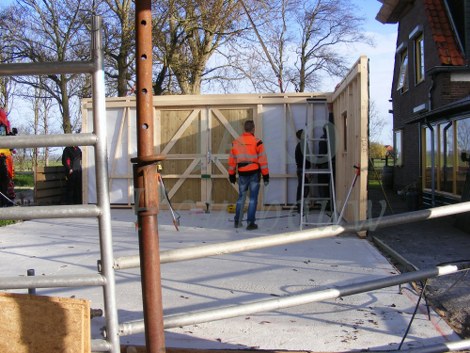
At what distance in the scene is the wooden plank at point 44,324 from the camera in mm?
2346

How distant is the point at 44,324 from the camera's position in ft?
7.84

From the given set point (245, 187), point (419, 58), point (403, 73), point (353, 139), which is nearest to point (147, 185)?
point (353, 139)

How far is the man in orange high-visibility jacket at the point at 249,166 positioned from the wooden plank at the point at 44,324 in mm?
6726

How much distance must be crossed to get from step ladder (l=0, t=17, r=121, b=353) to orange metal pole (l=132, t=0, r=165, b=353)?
159 mm

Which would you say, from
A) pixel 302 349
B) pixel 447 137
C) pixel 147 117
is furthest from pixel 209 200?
pixel 147 117

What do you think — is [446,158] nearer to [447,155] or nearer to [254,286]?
[447,155]

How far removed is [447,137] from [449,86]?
1801 mm

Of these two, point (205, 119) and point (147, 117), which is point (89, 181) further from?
point (147, 117)

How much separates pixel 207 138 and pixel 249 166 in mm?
3342

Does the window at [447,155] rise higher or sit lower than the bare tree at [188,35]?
lower

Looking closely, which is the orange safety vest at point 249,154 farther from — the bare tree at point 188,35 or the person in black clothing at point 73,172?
the bare tree at point 188,35

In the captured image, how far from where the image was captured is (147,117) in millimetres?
2367

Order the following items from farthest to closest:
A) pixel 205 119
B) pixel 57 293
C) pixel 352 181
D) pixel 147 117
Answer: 1. pixel 205 119
2. pixel 352 181
3. pixel 57 293
4. pixel 147 117

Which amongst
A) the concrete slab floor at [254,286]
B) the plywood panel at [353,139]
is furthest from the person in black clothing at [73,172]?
the plywood panel at [353,139]
